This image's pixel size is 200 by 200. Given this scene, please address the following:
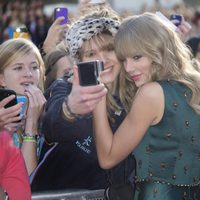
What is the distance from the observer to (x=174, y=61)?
3057 mm

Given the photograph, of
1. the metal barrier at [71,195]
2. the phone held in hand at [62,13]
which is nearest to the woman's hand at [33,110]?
the metal barrier at [71,195]

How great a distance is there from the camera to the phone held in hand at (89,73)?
2.70m

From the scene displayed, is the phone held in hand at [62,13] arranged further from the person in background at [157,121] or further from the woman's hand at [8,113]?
the person in background at [157,121]

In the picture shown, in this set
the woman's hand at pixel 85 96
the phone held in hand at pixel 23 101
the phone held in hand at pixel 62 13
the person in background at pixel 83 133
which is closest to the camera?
the woman's hand at pixel 85 96

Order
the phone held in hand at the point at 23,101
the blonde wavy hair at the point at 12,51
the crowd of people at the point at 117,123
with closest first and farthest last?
the crowd of people at the point at 117,123, the phone held in hand at the point at 23,101, the blonde wavy hair at the point at 12,51

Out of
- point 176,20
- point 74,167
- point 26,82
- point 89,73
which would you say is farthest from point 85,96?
point 176,20

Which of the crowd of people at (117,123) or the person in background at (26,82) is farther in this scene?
the person in background at (26,82)

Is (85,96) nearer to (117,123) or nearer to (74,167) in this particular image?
(117,123)

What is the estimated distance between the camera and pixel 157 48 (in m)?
3.00

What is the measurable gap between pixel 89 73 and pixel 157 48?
1.47 feet

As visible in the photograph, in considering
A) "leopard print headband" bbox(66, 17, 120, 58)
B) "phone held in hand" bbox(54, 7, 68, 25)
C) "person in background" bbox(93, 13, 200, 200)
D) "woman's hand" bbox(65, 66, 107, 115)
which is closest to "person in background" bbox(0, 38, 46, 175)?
"leopard print headband" bbox(66, 17, 120, 58)

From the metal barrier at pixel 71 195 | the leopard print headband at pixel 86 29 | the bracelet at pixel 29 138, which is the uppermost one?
the leopard print headband at pixel 86 29

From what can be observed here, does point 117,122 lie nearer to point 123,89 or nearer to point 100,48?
point 123,89

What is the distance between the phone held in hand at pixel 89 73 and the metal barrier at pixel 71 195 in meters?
0.78
